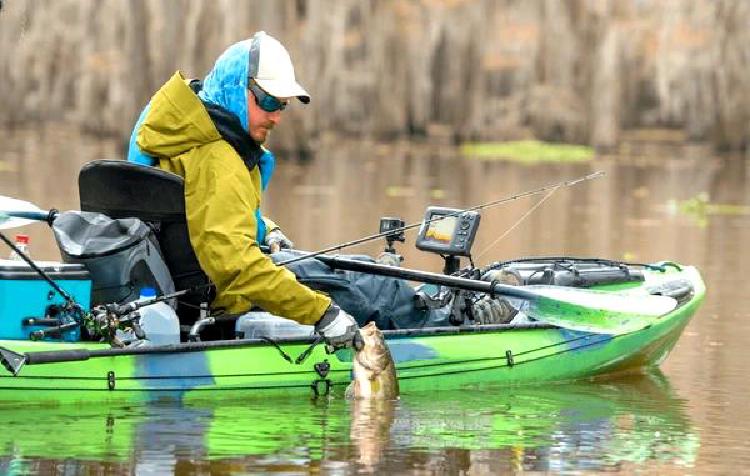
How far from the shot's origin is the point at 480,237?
2239 cm

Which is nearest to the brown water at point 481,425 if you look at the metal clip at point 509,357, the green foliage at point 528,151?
the metal clip at point 509,357

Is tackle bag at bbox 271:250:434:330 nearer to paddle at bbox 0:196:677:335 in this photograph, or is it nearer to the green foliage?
paddle at bbox 0:196:677:335

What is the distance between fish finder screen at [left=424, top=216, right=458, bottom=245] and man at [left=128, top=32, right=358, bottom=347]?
151cm

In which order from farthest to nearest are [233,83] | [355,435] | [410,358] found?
[410,358]
[233,83]
[355,435]

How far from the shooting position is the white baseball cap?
10852mm

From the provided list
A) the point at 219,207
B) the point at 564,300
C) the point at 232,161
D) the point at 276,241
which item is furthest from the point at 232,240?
the point at 564,300

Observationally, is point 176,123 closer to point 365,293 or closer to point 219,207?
point 219,207

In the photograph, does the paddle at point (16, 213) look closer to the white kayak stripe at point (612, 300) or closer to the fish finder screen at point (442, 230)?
the fish finder screen at point (442, 230)

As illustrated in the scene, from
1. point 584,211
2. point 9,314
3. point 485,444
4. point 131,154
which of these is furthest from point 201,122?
point 584,211

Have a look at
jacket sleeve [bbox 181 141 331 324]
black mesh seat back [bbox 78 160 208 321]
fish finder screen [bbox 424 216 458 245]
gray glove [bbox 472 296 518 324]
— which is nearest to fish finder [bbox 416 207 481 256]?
fish finder screen [bbox 424 216 458 245]

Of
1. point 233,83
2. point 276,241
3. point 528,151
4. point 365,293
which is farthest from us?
point 528,151

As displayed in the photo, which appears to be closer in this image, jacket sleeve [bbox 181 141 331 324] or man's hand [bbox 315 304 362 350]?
jacket sleeve [bbox 181 141 331 324]

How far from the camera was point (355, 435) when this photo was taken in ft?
33.4

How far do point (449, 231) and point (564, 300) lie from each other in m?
0.81
